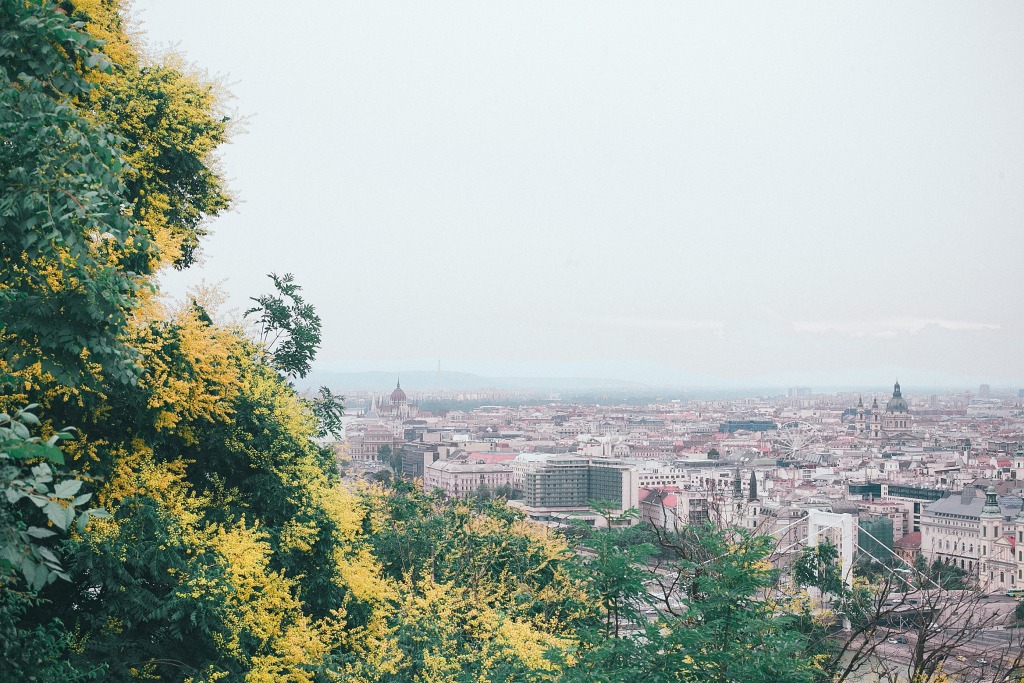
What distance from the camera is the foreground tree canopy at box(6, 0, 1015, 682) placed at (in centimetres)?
423

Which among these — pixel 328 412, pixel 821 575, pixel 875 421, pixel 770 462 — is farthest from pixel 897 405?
pixel 328 412

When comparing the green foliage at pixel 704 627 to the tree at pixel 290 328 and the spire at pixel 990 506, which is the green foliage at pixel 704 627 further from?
the spire at pixel 990 506

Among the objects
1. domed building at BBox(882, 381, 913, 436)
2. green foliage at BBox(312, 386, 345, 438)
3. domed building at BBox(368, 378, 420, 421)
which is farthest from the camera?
domed building at BBox(368, 378, 420, 421)

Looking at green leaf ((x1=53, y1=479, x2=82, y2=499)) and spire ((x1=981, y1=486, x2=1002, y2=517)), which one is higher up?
green leaf ((x1=53, y1=479, x2=82, y2=499))

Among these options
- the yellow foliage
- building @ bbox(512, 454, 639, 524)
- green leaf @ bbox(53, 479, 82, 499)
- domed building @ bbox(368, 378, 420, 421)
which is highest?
the yellow foliage

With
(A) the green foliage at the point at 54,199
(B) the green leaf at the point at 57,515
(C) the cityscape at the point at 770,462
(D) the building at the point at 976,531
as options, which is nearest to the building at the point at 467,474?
(C) the cityscape at the point at 770,462

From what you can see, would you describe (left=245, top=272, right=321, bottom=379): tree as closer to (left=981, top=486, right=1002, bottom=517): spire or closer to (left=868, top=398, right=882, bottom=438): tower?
(left=981, top=486, right=1002, bottom=517): spire

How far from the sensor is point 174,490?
7.39 metres

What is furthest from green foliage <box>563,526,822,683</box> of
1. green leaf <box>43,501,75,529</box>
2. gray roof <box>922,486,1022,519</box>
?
gray roof <box>922,486,1022,519</box>

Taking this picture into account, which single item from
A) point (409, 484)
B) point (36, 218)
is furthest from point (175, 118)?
point (409, 484)

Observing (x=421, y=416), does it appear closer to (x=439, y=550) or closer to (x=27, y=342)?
(x=439, y=550)

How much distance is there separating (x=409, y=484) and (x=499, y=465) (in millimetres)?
55725

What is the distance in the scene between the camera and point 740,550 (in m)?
5.47

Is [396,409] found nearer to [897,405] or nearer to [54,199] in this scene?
[897,405]
